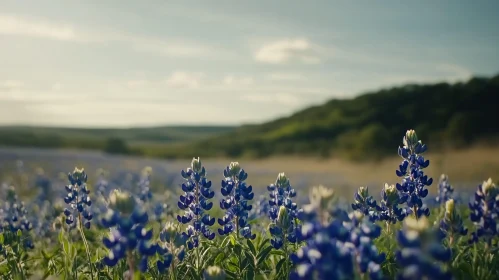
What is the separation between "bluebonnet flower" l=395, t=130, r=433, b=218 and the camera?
5043 millimetres

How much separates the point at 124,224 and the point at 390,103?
4458 centimetres

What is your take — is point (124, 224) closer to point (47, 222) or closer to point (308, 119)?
point (47, 222)

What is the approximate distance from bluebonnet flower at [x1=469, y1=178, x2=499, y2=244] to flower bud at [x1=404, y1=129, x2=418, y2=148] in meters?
1.17

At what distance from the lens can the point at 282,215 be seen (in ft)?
15.0

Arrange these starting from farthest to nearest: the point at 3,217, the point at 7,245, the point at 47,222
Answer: the point at 47,222 < the point at 3,217 < the point at 7,245

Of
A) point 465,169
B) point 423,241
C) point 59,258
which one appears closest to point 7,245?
point 59,258

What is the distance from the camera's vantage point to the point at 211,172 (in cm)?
2528

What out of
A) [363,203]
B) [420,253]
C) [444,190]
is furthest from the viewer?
[444,190]

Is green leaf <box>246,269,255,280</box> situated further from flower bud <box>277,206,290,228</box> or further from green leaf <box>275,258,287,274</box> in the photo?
flower bud <box>277,206,290,228</box>

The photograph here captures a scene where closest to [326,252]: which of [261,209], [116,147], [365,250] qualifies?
[365,250]

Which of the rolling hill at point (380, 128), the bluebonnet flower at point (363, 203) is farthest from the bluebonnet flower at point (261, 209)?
the rolling hill at point (380, 128)

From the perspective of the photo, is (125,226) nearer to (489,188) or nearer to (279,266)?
(279,266)

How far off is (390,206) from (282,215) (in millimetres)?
1097

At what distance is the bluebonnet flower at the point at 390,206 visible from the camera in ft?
16.1
